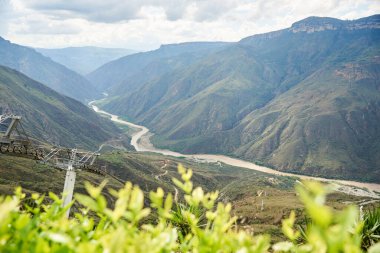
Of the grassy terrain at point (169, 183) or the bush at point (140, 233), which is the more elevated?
the bush at point (140, 233)

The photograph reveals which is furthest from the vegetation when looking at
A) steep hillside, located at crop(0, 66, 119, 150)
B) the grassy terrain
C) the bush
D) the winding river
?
steep hillside, located at crop(0, 66, 119, 150)

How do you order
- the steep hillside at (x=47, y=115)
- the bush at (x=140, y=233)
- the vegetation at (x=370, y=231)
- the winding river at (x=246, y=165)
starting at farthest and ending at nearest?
the steep hillside at (x=47, y=115) → the winding river at (x=246, y=165) → the vegetation at (x=370, y=231) → the bush at (x=140, y=233)

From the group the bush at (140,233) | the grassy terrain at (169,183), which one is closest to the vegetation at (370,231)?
the bush at (140,233)

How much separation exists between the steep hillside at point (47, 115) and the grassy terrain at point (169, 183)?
4481 centimetres

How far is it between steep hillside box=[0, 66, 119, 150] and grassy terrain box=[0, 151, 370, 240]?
44.8 m

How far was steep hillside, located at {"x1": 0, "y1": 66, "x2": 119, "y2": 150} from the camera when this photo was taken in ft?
441

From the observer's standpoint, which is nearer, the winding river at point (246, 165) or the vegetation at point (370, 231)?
the vegetation at point (370, 231)

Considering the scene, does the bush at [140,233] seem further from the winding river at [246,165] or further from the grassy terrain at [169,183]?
the winding river at [246,165]

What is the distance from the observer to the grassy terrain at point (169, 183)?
2136 inches

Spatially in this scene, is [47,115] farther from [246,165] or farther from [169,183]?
[169,183]

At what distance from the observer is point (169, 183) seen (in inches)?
3703

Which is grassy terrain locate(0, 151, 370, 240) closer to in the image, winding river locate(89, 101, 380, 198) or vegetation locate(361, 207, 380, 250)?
winding river locate(89, 101, 380, 198)

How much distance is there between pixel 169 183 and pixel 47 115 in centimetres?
8261

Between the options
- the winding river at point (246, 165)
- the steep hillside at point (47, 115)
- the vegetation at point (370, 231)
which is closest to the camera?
the vegetation at point (370, 231)
